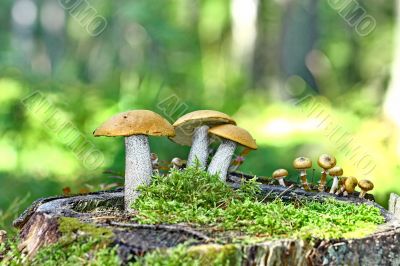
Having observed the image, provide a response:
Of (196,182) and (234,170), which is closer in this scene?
(196,182)

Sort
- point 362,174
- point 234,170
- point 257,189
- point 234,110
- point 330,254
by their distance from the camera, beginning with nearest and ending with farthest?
point 330,254 → point 257,189 → point 234,170 → point 362,174 → point 234,110

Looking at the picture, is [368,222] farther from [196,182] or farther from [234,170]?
[234,170]

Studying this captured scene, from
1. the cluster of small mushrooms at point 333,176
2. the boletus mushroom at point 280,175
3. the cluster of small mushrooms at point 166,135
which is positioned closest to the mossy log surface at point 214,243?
the cluster of small mushrooms at point 166,135

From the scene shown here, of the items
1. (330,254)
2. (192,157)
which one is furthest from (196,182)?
(330,254)

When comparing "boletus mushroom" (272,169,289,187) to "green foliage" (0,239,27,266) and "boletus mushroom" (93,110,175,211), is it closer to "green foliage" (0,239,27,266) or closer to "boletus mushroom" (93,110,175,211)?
"boletus mushroom" (93,110,175,211)

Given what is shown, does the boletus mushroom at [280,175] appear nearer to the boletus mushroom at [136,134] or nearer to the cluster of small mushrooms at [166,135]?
the cluster of small mushrooms at [166,135]

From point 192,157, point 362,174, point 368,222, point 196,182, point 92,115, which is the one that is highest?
point 92,115

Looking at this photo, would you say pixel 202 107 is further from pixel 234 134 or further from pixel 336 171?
pixel 234 134

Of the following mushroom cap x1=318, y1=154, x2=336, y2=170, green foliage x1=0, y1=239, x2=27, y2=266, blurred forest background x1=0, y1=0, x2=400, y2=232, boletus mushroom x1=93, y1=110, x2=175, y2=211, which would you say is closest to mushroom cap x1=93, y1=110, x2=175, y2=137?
boletus mushroom x1=93, y1=110, x2=175, y2=211

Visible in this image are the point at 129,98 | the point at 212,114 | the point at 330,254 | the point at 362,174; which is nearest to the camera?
the point at 330,254
